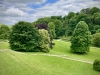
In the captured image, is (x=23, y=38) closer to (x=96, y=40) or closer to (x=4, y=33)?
(x=96, y=40)

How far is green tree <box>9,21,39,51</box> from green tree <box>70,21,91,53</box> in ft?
48.0

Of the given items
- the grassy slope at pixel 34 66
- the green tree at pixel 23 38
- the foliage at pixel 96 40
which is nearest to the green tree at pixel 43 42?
the green tree at pixel 23 38

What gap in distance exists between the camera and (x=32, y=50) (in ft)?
126

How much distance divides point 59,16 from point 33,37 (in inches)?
3368

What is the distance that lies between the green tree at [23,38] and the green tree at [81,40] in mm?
14623

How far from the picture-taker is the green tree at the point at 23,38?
122 feet

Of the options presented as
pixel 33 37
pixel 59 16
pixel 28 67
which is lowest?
pixel 28 67

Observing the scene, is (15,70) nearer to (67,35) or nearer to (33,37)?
(33,37)

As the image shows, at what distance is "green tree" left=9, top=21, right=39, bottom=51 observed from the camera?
3709cm

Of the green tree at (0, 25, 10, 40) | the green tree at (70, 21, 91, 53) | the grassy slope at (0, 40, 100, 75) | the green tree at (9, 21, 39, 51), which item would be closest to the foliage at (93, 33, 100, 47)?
the green tree at (70, 21, 91, 53)

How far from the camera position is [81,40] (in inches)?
1748

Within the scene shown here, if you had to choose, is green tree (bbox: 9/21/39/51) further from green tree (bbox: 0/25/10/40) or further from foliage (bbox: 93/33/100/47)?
green tree (bbox: 0/25/10/40)

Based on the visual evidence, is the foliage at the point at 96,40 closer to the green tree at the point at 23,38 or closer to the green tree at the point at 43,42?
the green tree at the point at 43,42

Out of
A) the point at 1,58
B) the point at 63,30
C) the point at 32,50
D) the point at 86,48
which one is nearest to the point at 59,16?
the point at 63,30
